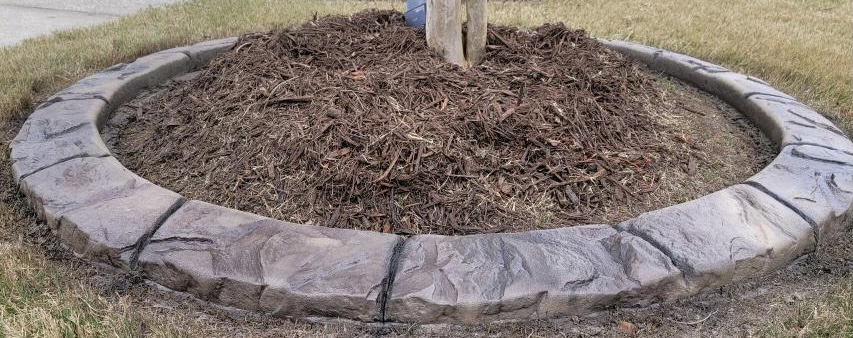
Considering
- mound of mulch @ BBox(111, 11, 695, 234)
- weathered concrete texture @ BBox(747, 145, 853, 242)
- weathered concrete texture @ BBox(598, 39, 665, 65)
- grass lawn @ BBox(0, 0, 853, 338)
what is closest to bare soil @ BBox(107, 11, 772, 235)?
mound of mulch @ BBox(111, 11, 695, 234)

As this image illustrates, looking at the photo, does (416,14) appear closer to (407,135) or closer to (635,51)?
(407,135)

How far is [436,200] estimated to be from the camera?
228 cm

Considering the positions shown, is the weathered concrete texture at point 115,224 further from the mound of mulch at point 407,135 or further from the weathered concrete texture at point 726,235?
the weathered concrete texture at point 726,235

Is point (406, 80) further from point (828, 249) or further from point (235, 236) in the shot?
point (828, 249)

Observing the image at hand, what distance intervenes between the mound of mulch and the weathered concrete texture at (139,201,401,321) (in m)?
0.25

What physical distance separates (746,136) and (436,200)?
5.89ft

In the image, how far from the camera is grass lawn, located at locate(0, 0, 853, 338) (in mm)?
1850

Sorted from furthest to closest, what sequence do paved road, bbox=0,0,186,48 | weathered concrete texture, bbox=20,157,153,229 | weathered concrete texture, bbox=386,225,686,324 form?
paved road, bbox=0,0,186,48, weathered concrete texture, bbox=20,157,153,229, weathered concrete texture, bbox=386,225,686,324

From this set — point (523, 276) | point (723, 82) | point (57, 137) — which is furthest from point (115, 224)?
point (723, 82)

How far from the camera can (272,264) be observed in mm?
1893

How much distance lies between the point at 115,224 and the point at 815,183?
254 centimetres

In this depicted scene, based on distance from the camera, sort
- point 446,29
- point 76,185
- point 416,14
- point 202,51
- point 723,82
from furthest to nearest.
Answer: point 202,51 → point 723,82 → point 416,14 → point 446,29 → point 76,185

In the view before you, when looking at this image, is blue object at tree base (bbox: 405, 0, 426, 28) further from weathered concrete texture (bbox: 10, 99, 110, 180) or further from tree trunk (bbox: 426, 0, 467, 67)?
weathered concrete texture (bbox: 10, 99, 110, 180)

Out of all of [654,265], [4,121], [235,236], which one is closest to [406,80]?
[235,236]
